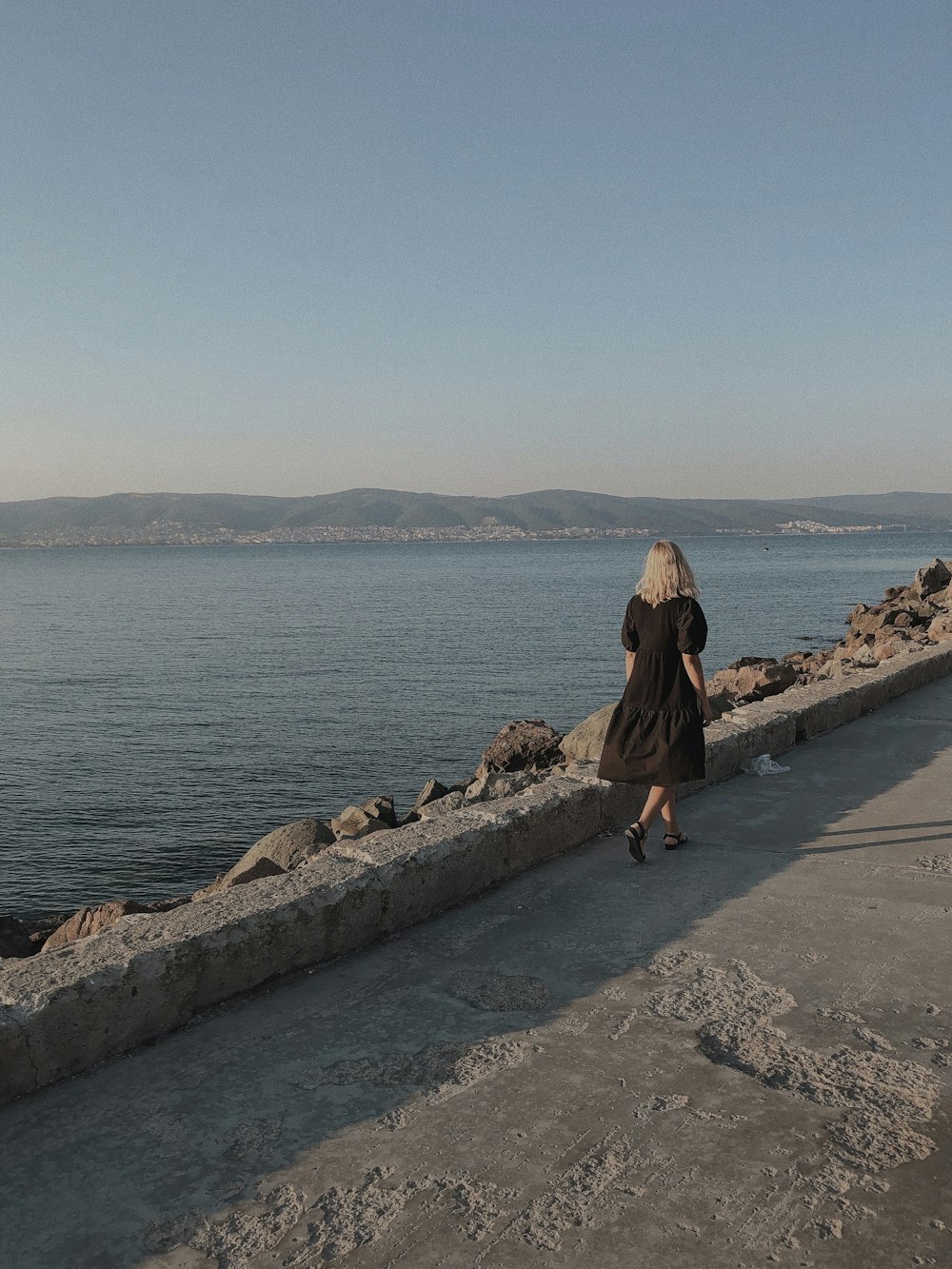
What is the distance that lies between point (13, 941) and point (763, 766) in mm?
6717

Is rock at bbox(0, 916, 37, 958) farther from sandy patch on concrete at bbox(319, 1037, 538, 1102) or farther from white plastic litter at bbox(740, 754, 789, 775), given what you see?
sandy patch on concrete at bbox(319, 1037, 538, 1102)

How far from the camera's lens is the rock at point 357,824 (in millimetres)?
10865

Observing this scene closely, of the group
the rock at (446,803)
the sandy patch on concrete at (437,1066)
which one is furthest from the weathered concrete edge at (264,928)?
the rock at (446,803)

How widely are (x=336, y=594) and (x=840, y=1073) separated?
70.6 m

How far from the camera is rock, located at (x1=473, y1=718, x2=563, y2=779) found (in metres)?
15.8

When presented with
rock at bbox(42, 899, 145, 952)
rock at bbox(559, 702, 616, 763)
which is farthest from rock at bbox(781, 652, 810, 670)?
rock at bbox(42, 899, 145, 952)

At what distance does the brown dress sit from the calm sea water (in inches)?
341

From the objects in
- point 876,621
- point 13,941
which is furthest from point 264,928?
point 876,621

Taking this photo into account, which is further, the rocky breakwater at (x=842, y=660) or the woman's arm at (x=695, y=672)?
the rocky breakwater at (x=842, y=660)

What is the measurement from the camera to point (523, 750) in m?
15.9

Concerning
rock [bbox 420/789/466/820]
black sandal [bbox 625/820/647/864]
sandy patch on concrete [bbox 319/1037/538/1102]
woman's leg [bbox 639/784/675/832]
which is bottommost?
rock [bbox 420/789/466/820]

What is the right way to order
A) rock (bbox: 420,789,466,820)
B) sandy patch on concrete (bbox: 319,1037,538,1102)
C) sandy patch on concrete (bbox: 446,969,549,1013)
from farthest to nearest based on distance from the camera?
rock (bbox: 420,789,466,820), sandy patch on concrete (bbox: 446,969,549,1013), sandy patch on concrete (bbox: 319,1037,538,1102)

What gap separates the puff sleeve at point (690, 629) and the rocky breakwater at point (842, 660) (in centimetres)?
229

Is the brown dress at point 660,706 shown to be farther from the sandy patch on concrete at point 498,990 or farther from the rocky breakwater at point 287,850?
the sandy patch on concrete at point 498,990
